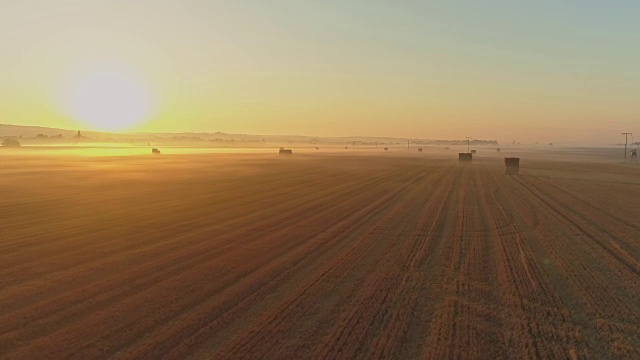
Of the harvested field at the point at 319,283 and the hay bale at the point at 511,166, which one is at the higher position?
the hay bale at the point at 511,166

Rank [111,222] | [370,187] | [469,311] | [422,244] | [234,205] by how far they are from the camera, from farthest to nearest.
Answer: [370,187] → [234,205] → [111,222] → [422,244] → [469,311]

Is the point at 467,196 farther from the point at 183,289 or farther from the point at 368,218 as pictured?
the point at 183,289

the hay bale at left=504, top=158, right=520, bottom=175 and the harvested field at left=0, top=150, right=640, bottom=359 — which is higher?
the hay bale at left=504, top=158, right=520, bottom=175

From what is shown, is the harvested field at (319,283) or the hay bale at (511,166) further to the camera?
the hay bale at (511,166)

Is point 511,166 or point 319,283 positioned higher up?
point 511,166

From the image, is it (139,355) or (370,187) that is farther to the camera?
(370,187)

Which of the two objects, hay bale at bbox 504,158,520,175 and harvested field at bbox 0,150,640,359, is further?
hay bale at bbox 504,158,520,175

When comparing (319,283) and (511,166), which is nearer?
(319,283)

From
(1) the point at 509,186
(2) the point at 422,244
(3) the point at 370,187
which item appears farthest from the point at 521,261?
(1) the point at 509,186
